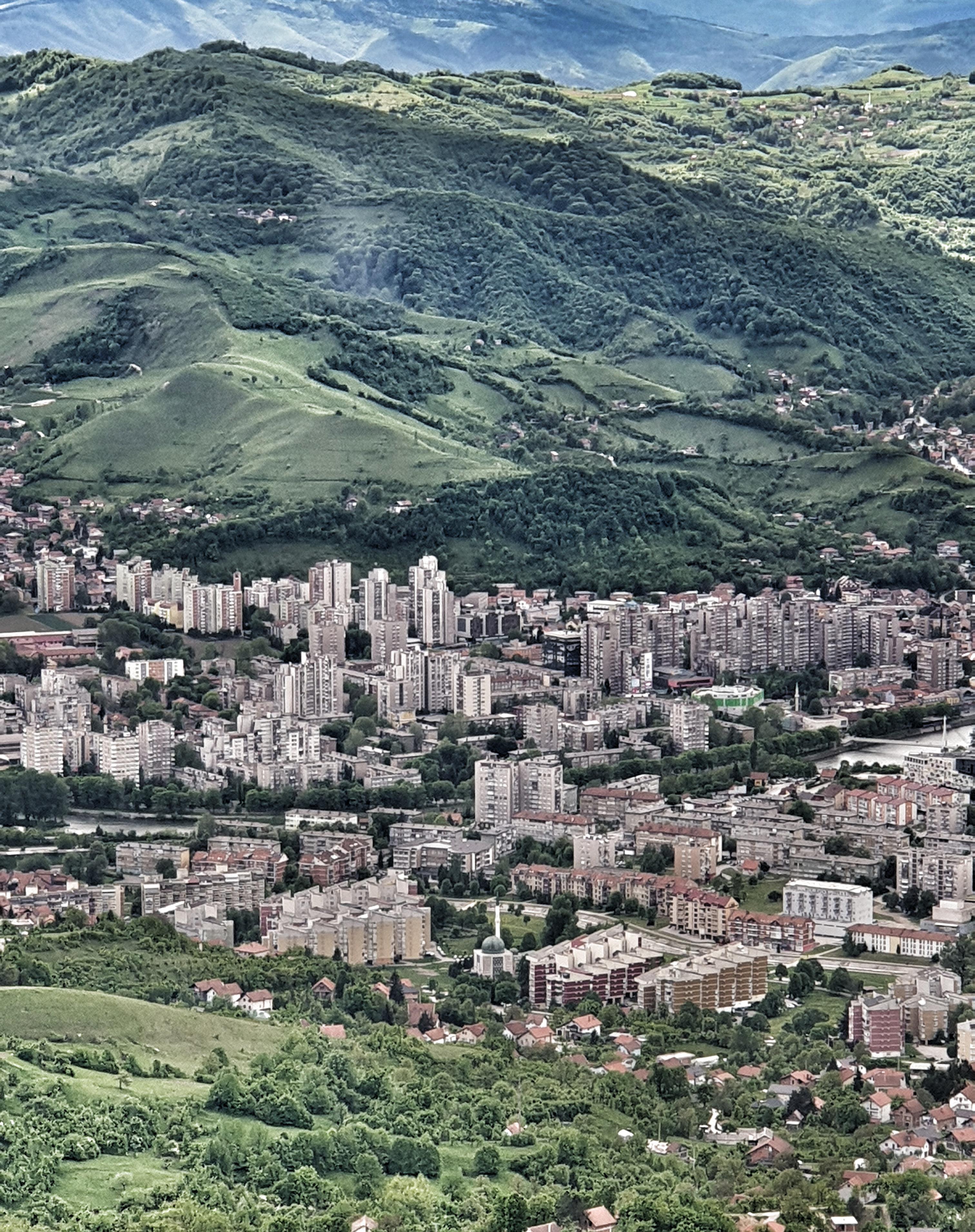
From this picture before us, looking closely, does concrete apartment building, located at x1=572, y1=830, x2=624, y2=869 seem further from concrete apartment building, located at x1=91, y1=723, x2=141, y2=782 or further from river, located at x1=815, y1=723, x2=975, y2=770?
concrete apartment building, located at x1=91, y1=723, x2=141, y2=782

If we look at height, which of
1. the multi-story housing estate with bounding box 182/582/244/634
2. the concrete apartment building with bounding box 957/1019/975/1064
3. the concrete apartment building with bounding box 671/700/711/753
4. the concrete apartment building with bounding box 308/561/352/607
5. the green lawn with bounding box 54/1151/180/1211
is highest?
the concrete apartment building with bounding box 308/561/352/607

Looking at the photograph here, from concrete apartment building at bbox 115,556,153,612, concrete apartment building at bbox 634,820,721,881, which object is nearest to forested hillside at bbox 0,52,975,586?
concrete apartment building at bbox 115,556,153,612

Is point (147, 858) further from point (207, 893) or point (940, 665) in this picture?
point (940, 665)

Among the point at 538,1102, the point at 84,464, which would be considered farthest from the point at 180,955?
the point at 84,464

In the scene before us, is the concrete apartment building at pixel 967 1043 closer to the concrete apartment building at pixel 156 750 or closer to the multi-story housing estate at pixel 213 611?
the concrete apartment building at pixel 156 750

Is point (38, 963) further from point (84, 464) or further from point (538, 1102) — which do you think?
point (84, 464)

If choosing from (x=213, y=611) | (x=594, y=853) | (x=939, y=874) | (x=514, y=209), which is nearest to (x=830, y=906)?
(x=939, y=874)
